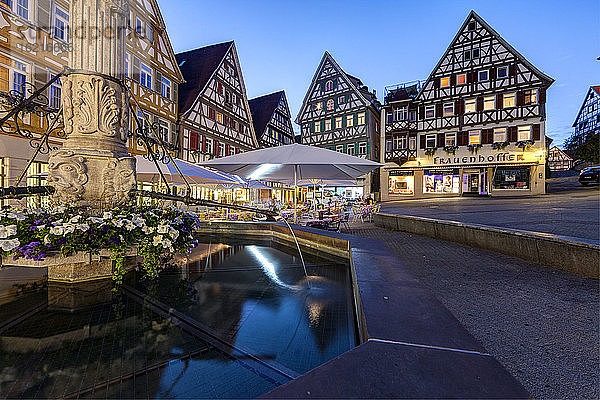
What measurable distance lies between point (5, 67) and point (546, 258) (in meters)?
15.2

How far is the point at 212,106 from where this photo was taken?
21516mm

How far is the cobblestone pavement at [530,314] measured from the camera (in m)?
1.88

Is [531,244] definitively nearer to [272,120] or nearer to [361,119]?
[361,119]

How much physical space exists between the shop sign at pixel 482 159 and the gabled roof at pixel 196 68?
20259 millimetres

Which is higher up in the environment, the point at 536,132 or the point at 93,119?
the point at 536,132

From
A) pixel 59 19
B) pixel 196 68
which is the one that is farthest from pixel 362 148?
pixel 59 19

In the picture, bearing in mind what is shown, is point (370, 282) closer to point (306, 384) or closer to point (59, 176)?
point (306, 384)

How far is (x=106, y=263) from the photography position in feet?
9.62

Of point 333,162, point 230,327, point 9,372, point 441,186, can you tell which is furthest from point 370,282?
point 441,186

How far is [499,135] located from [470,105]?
3512 millimetres

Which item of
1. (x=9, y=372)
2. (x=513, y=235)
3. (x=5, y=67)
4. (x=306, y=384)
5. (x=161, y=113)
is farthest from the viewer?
(x=161, y=113)

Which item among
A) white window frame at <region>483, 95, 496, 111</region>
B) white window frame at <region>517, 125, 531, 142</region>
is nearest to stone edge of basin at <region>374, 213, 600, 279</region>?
white window frame at <region>517, 125, 531, 142</region>

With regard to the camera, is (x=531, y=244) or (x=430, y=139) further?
(x=430, y=139)

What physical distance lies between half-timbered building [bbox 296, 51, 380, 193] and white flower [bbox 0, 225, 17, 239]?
28850mm
